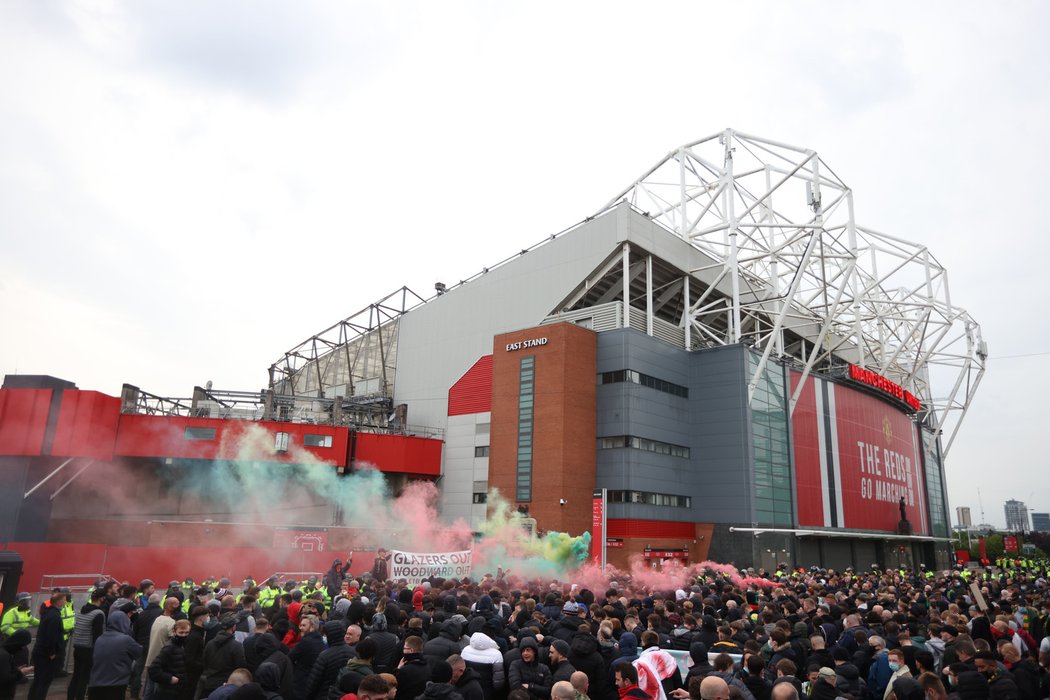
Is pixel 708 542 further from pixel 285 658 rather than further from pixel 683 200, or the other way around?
pixel 285 658

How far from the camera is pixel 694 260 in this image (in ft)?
164

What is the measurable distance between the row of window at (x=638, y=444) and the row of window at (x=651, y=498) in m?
2.74

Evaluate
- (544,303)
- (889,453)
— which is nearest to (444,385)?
(544,303)

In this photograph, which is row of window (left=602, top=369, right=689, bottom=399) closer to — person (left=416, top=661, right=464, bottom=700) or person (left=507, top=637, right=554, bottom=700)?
person (left=507, top=637, right=554, bottom=700)

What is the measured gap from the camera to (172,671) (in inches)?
364

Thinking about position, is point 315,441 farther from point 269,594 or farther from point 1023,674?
point 1023,674

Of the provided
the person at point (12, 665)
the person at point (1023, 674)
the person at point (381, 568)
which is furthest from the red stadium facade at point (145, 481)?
the person at point (1023, 674)

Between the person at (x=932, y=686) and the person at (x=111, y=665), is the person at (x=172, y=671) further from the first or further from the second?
the person at (x=932, y=686)

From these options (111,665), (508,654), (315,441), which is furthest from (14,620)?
(315,441)

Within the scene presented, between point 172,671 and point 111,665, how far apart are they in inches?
59.3

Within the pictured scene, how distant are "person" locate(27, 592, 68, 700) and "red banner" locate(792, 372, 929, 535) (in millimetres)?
44981

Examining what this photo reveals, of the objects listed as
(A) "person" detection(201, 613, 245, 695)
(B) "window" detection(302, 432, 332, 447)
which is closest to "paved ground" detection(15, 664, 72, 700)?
(A) "person" detection(201, 613, 245, 695)

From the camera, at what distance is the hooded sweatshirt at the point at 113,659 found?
32.6ft

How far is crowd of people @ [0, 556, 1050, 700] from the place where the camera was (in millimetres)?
7535
